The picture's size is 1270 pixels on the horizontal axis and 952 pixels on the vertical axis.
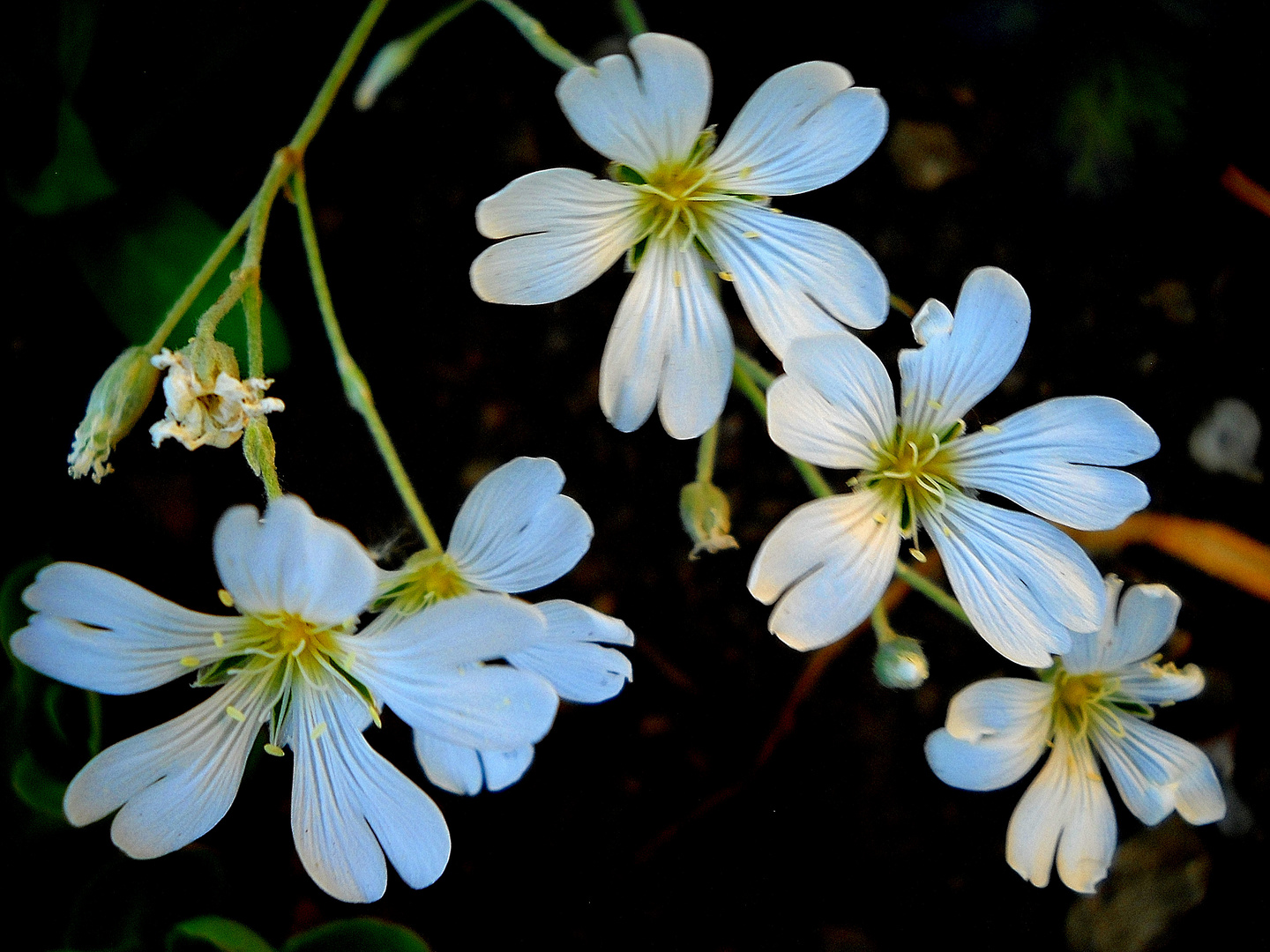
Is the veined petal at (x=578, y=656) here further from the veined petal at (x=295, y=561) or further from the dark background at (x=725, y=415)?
the dark background at (x=725, y=415)

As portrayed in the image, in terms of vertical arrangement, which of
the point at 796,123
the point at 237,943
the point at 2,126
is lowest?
the point at 237,943

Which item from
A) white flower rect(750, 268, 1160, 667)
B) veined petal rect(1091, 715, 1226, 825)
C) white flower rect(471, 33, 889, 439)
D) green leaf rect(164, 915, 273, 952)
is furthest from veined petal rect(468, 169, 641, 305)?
veined petal rect(1091, 715, 1226, 825)

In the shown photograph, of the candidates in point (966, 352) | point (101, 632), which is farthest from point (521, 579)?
point (966, 352)

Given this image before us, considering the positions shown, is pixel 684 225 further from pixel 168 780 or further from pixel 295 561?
pixel 168 780

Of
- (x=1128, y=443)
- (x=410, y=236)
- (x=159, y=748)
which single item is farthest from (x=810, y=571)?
(x=410, y=236)

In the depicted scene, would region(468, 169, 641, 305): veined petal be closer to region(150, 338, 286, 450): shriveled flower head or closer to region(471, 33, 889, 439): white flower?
region(471, 33, 889, 439): white flower

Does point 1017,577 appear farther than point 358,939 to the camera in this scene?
No

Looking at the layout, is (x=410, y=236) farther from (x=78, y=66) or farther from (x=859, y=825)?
(x=859, y=825)
